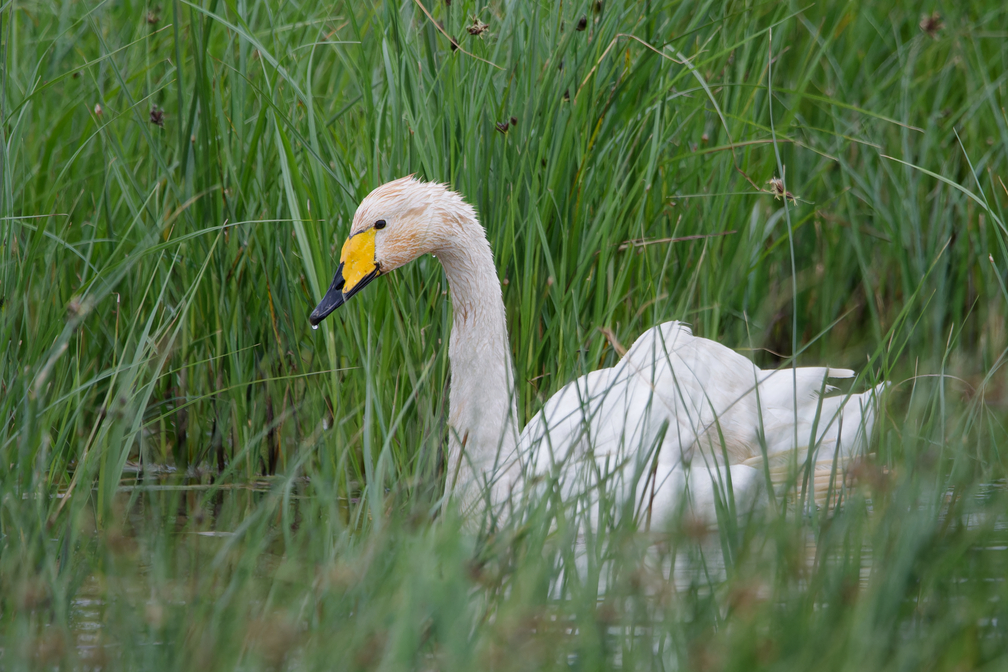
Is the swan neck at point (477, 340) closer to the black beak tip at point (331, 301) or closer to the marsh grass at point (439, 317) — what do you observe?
the marsh grass at point (439, 317)

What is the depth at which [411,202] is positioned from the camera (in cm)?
378

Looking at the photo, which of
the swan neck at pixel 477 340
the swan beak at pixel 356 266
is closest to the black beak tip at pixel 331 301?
the swan beak at pixel 356 266

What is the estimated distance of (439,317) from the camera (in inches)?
172

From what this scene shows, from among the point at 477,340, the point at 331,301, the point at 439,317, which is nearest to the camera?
the point at 331,301

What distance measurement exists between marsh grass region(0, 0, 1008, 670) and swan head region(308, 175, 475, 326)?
194 millimetres

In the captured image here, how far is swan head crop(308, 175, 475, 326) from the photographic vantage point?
12.3 feet

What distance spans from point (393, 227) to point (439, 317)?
66cm

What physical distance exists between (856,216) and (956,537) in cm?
357

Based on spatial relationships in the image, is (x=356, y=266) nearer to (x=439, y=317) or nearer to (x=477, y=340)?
(x=477, y=340)

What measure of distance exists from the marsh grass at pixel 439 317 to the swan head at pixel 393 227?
0.19m

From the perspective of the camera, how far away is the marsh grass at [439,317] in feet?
7.20

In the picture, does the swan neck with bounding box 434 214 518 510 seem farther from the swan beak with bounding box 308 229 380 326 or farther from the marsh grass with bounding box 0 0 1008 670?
the swan beak with bounding box 308 229 380 326

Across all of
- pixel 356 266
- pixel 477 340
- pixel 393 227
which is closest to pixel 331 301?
→ pixel 356 266

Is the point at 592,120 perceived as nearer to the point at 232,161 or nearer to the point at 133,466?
the point at 232,161
